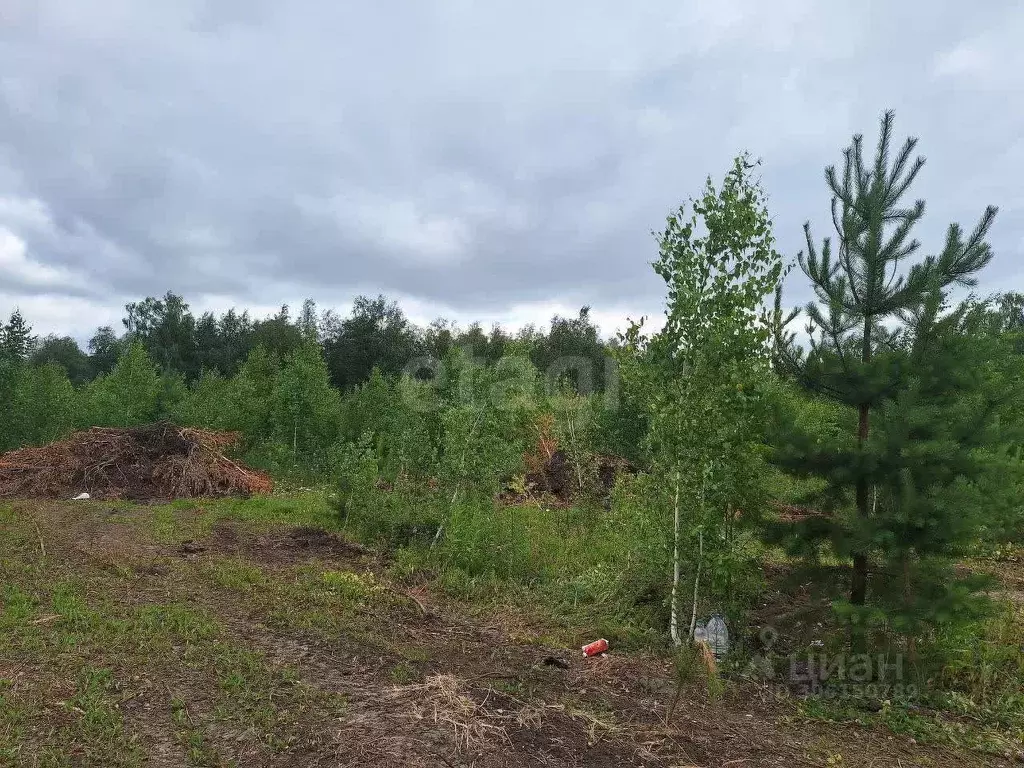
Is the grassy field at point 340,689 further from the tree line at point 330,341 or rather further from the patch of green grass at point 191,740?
the tree line at point 330,341

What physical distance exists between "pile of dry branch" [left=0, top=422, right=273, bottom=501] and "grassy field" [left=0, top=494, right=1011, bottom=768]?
5736mm

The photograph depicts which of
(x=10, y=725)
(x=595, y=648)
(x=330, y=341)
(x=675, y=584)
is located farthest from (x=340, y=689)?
(x=330, y=341)

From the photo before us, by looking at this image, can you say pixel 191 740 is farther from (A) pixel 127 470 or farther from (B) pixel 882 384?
(A) pixel 127 470

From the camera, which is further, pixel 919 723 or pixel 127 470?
pixel 127 470

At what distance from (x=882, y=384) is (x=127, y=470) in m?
12.8

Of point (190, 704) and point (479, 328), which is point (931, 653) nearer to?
point (190, 704)

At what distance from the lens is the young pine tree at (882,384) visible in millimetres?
4316

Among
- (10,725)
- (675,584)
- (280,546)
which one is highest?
(675,584)

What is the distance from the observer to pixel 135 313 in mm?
64125

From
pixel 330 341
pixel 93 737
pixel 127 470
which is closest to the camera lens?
pixel 93 737

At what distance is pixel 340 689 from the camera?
438 cm

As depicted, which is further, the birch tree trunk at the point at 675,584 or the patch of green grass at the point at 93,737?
the birch tree trunk at the point at 675,584

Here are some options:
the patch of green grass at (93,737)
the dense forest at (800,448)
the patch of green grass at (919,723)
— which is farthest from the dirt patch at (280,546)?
the patch of green grass at (919,723)

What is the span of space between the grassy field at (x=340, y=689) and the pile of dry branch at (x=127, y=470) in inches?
226
